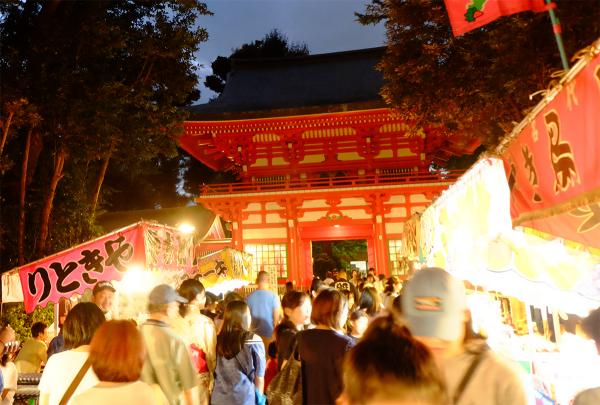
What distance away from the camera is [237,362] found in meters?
3.68

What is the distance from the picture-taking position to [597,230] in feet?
10.4

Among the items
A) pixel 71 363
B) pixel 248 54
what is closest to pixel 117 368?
pixel 71 363

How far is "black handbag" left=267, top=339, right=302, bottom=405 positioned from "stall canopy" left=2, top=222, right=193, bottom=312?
408 centimetres

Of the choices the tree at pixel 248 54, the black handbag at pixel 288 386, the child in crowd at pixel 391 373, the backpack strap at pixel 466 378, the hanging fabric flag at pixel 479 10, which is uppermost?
the tree at pixel 248 54

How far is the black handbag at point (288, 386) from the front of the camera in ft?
9.95

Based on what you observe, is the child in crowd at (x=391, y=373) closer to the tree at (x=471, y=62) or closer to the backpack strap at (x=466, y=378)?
the backpack strap at (x=466, y=378)

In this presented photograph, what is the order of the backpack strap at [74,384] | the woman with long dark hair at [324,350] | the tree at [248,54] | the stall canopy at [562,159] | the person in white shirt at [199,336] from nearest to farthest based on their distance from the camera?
the stall canopy at [562,159] → the backpack strap at [74,384] → the woman with long dark hair at [324,350] → the person in white shirt at [199,336] → the tree at [248,54]

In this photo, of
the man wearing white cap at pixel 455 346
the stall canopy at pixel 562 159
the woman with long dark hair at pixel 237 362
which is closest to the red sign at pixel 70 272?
the woman with long dark hair at pixel 237 362

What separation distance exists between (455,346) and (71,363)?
7.27ft

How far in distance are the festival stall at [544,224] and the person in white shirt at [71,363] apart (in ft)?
9.67

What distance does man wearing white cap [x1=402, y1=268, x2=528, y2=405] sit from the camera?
1.74 meters

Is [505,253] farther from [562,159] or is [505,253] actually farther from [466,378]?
[466,378]

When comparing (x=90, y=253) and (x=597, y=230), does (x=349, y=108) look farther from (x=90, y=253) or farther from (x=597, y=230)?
(x=597, y=230)

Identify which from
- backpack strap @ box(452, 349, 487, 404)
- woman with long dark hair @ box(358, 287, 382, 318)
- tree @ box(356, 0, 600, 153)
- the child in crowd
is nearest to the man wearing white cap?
backpack strap @ box(452, 349, 487, 404)
